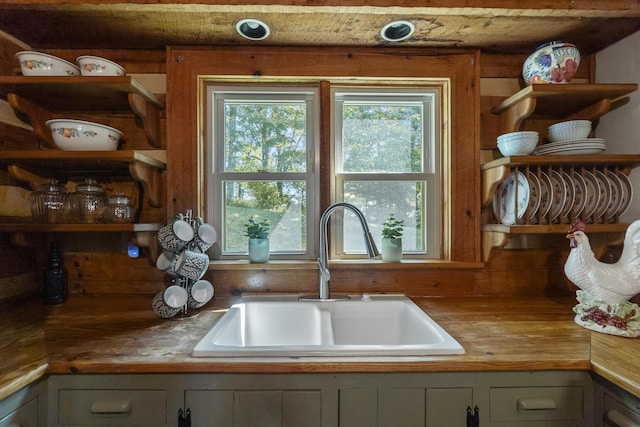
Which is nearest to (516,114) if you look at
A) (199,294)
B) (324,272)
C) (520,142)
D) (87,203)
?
(520,142)

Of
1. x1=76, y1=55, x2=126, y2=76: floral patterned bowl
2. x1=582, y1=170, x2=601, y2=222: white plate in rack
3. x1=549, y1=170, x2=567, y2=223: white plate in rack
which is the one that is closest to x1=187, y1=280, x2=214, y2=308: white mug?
x1=76, y1=55, x2=126, y2=76: floral patterned bowl

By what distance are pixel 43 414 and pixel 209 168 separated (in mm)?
1015

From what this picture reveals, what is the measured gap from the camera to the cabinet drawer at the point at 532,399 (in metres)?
0.85

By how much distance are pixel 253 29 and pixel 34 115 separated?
97 cm

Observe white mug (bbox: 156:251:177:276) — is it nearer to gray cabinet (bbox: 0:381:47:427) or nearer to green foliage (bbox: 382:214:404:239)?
gray cabinet (bbox: 0:381:47:427)

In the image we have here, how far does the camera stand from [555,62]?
4.23ft

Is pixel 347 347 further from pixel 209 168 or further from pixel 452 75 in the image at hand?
pixel 452 75

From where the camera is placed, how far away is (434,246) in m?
1.55

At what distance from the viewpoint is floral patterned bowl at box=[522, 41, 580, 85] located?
128 cm

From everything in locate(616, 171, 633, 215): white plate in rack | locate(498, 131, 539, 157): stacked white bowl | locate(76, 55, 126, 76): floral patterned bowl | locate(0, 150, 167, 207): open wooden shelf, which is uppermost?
locate(76, 55, 126, 76): floral patterned bowl

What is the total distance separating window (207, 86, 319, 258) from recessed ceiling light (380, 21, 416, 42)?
40 cm

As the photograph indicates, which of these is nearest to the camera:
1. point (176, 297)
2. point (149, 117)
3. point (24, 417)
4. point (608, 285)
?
point (24, 417)

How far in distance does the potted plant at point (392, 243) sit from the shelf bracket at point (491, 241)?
37 centimetres

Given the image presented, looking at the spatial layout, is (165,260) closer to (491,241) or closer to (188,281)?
(188,281)
